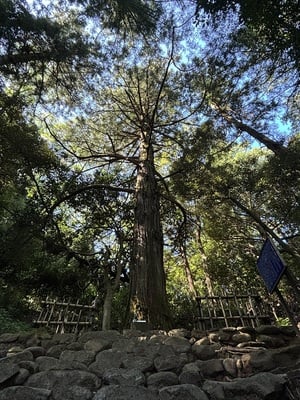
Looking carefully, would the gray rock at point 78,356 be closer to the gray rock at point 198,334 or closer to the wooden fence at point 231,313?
the gray rock at point 198,334

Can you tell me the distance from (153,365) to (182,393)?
525 millimetres

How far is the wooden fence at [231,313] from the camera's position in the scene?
3.77 m

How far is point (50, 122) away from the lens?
7270mm

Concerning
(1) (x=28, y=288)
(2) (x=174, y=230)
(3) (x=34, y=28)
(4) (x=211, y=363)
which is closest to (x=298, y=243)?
(2) (x=174, y=230)

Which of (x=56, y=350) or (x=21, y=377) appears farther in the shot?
(x=56, y=350)

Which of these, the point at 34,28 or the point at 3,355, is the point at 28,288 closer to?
the point at 3,355

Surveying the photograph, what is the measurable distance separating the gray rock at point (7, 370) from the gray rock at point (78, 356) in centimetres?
43

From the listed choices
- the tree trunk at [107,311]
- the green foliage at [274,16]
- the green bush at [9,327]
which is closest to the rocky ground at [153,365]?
the tree trunk at [107,311]

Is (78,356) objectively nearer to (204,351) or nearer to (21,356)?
(21,356)

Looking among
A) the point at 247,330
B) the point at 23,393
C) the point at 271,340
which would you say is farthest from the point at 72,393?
the point at 271,340

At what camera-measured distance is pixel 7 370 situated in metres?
2.38

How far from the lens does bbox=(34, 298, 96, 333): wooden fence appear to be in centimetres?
374

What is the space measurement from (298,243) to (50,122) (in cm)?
837

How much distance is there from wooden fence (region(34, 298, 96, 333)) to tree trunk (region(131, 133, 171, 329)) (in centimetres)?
89
